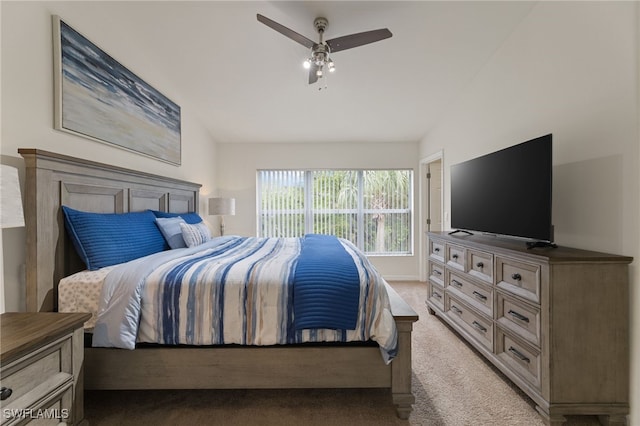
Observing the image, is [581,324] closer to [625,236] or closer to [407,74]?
[625,236]

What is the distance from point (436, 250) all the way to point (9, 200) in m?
3.08

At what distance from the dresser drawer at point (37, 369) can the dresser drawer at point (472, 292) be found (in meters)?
2.48

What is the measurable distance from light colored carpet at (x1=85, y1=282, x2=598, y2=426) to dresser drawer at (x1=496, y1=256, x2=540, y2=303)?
2.21 ft

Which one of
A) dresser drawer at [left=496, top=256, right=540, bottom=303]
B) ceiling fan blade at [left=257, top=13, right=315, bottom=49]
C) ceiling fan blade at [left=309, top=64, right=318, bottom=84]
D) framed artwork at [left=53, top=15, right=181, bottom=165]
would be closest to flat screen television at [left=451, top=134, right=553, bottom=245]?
dresser drawer at [left=496, top=256, right=540, bottom=303]

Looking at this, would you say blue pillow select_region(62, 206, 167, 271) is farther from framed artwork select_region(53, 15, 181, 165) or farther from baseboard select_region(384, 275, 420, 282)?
baseboard select_region(384, 275, 420, 282)

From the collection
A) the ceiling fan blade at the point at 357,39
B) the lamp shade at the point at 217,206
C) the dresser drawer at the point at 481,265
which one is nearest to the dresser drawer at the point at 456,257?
the dresser drawer at the point at 481,265

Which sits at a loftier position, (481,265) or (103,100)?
(103,100)

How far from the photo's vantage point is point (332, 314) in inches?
59.5

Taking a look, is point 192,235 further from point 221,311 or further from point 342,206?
point 342,206

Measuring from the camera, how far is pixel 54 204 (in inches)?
64.2

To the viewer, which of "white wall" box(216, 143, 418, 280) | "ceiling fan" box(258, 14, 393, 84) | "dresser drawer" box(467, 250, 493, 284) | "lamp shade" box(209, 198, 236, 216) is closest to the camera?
"ceiling fan" box(258, 14, 393, 84)

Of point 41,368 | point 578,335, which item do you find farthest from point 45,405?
point 578,335

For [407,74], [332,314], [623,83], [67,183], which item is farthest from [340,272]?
[407,74]

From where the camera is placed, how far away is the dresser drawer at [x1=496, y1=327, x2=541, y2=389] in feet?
5.19
